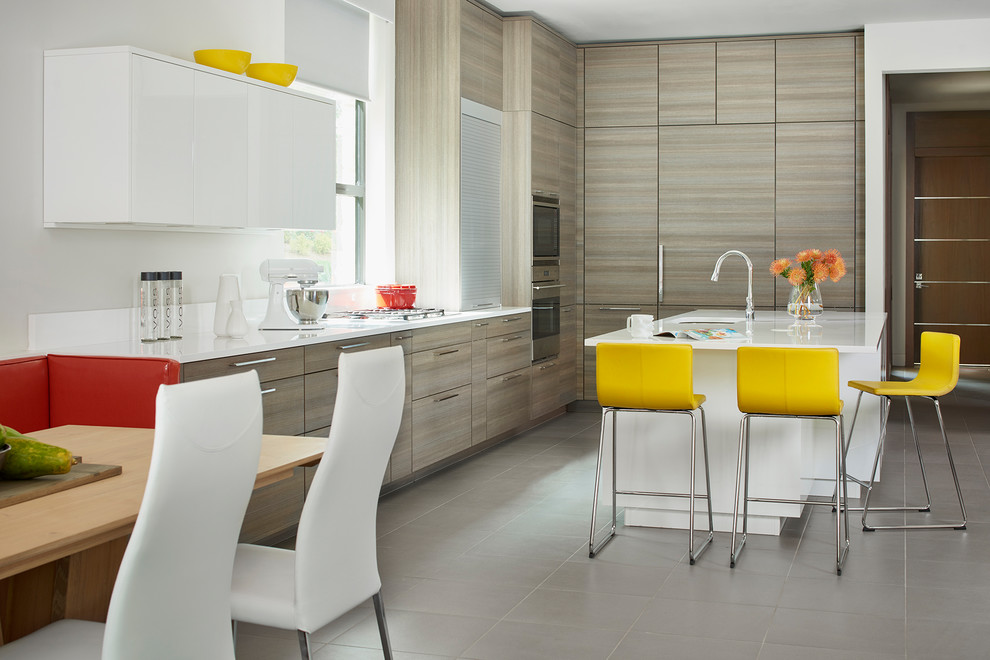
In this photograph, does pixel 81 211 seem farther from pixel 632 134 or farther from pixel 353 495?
pixel 632 134

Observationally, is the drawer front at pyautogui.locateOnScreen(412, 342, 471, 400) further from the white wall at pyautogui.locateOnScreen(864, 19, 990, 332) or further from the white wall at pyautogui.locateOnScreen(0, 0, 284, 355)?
the white wall at pyautogui.locateOnScreen(864, 19, 990, 332)

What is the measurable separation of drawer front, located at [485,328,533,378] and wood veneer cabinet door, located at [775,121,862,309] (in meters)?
2.15

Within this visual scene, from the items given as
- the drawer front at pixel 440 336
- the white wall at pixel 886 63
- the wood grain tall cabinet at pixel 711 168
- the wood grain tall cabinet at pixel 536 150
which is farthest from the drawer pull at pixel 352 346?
the white wall at pixel 886 63

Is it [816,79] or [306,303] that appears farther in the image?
[816,79]

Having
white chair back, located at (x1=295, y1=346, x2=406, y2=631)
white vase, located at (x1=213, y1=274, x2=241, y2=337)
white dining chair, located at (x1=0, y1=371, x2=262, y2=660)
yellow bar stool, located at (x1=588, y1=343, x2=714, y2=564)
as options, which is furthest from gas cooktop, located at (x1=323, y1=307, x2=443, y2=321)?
white dining chair, located at (x1=0, y1=371, x2=262, y2=660)

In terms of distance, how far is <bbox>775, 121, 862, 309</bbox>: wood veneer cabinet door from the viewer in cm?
747

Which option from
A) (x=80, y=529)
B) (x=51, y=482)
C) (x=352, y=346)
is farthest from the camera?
(x=352, y=346)

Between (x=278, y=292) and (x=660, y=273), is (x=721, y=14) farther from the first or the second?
(x=278, y=292)

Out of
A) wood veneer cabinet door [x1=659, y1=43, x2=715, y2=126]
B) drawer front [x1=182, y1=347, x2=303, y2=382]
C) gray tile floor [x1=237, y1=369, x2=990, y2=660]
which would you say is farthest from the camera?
wood veneer cabinet door [x1=659, y1=43, x2=715, y2=126]

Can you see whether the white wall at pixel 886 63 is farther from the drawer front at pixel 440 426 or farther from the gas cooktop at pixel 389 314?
the gas cooktop at pixel 389 314

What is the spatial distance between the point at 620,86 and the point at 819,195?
178 centimetres

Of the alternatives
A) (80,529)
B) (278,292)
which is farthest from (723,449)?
(80,529)

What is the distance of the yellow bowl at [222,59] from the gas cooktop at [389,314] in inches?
62.1

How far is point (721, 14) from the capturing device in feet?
23.0
